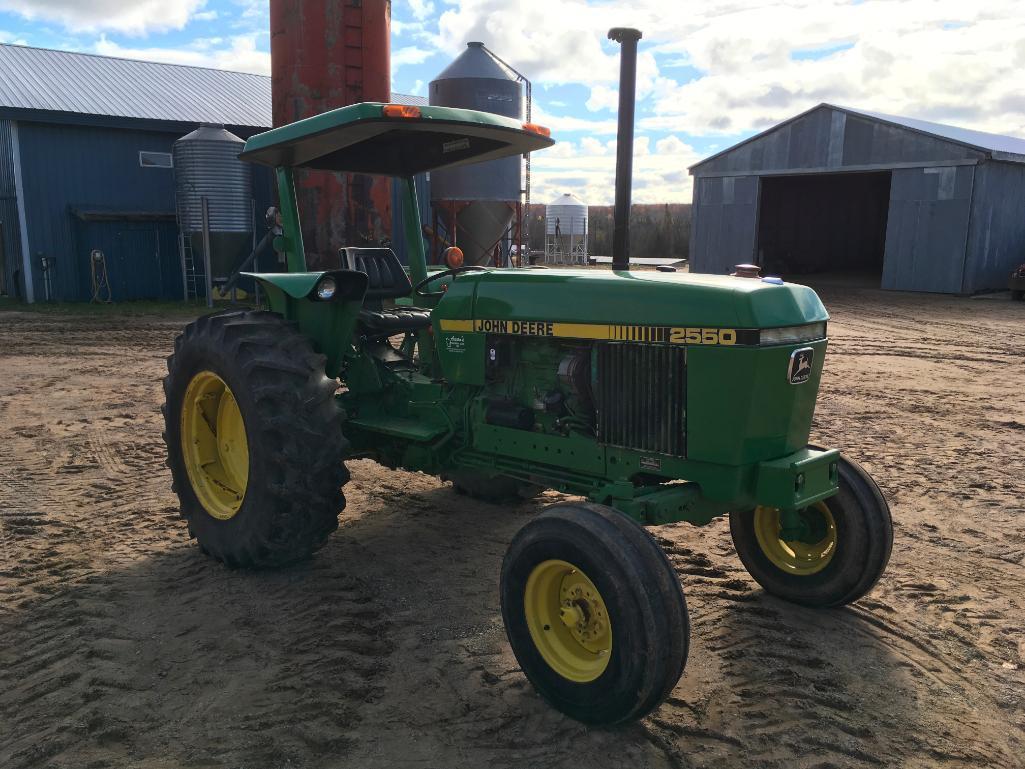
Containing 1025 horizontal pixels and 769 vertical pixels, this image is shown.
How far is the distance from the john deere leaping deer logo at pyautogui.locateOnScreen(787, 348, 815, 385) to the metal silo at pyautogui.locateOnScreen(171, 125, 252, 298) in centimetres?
1419

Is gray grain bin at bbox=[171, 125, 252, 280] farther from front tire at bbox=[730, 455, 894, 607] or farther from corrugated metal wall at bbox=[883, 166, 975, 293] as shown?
corrugated metal wall at bbox=[883, 166, 975, 293]

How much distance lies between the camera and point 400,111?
3646 mm

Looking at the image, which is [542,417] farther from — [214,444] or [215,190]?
[215,190]

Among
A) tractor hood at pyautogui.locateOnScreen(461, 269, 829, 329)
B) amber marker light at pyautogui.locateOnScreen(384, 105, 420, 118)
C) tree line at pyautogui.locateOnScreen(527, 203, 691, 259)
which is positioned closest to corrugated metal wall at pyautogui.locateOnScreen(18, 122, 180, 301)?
amber marker light at pyautogui.locateOnScreen(384, 105, 420, 118)

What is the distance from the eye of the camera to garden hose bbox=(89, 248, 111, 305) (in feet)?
52.9

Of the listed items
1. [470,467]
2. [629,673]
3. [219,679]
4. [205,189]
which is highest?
[205,189]

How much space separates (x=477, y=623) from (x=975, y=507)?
3.14 meters

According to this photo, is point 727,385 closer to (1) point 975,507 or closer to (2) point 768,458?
(2) point 768,458

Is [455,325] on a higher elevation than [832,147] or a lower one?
lower

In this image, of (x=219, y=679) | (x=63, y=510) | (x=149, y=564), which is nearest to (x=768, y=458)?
(x=219, y=679)

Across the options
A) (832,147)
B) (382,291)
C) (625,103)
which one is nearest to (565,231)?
(832,147)

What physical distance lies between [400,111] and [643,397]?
162 centimetres

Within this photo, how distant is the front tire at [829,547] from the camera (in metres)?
3.49

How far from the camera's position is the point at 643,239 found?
33.3 meters
